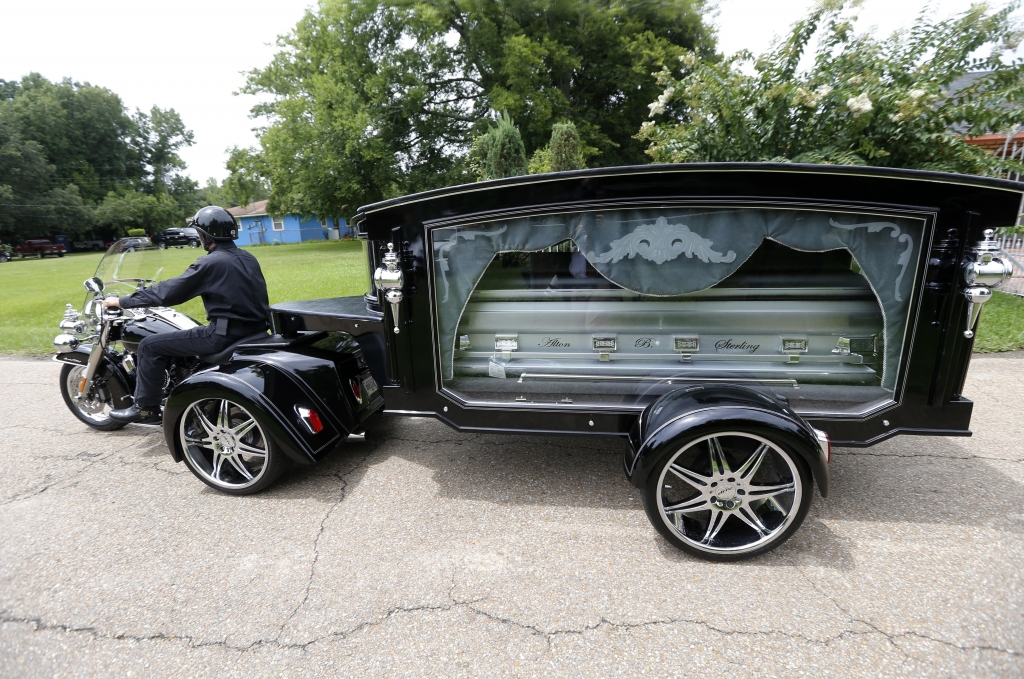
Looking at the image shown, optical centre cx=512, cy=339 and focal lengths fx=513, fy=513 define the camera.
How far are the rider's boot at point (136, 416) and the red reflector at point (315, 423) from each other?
1.57 metres

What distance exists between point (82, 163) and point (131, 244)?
218 feet

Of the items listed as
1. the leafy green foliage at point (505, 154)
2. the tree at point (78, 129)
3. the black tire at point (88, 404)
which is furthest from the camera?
the tree at point (78, 129)

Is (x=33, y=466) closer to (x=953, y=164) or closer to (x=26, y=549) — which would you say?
(x=26, y=549)

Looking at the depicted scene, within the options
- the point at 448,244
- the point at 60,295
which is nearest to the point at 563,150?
the point at 448,244

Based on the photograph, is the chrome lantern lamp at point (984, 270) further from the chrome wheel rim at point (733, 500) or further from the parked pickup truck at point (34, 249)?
the parked pickup truck at point (34, 249)

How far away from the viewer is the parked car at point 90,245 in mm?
46203

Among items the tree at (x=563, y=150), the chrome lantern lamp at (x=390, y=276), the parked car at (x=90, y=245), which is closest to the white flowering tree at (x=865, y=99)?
the tree at (x=563, y=150)

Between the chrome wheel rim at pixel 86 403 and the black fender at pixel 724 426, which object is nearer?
the black fender at pixel 724 426

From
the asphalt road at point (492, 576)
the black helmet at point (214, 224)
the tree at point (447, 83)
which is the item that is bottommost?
the asphalt road at point (492, 576)

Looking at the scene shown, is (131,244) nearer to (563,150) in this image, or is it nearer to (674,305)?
(674,305)

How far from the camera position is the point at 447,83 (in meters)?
24.3

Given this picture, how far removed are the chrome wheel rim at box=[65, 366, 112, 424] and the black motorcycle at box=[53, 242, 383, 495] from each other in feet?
0.55

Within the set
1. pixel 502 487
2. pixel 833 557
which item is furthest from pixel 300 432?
pixel 833 557

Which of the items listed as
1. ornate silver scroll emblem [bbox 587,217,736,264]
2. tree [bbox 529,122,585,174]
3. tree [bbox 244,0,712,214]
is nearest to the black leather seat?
ornate silver scroll emblem [bbox 587,217,736,264]
